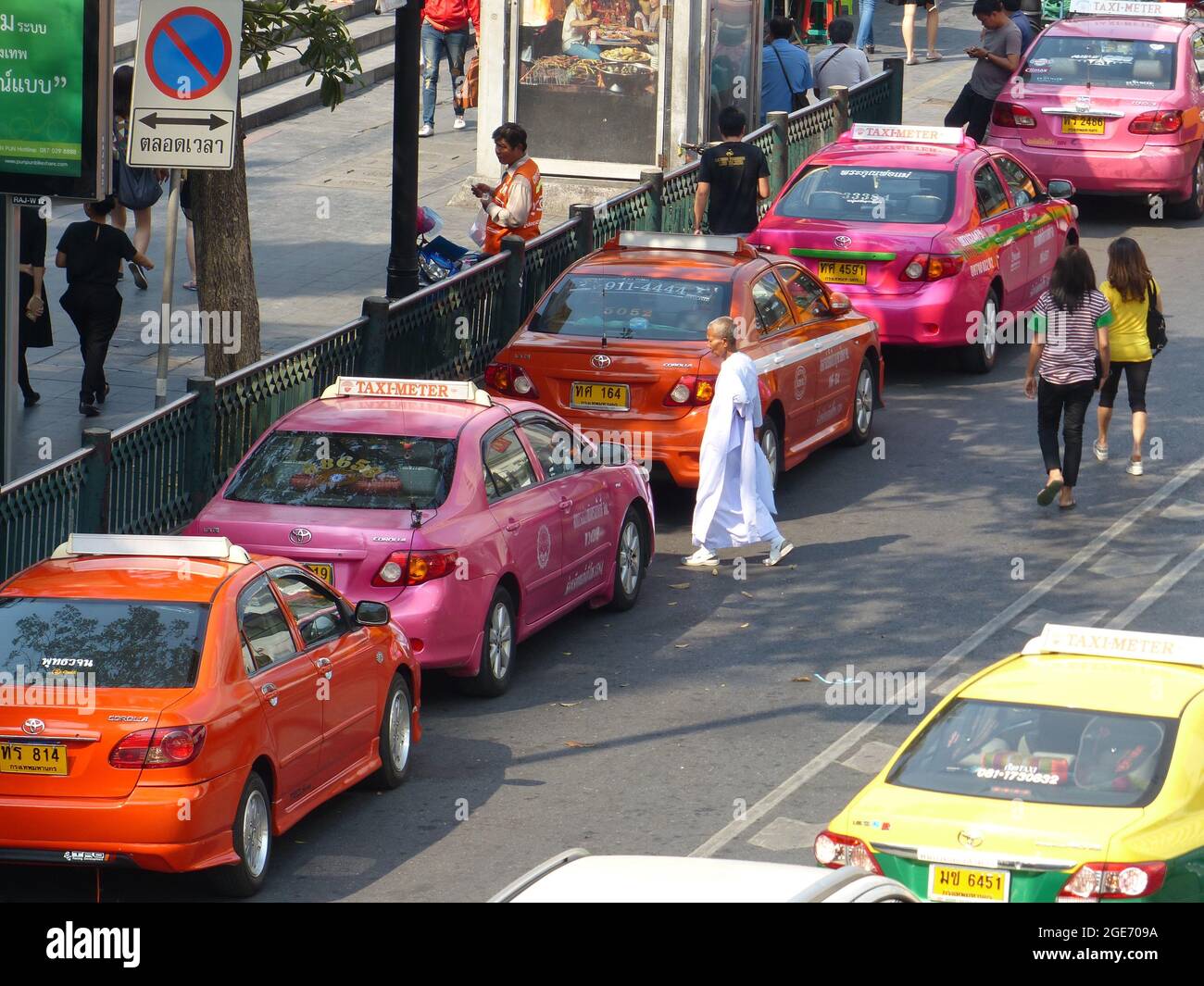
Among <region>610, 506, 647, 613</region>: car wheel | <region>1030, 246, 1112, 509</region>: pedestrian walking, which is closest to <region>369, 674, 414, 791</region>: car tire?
<region>610, 506, 647, 613</region>: car wheel

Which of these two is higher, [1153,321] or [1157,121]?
[1157,121]

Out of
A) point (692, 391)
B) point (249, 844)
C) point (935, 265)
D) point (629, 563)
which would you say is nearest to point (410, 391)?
point (629, 563)

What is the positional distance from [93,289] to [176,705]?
26.0 feet

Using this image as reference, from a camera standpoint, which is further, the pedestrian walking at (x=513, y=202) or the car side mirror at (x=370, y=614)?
the pedestrian walking at (x=513, y=202)

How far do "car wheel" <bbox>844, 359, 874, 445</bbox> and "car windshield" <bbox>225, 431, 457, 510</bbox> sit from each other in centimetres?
556

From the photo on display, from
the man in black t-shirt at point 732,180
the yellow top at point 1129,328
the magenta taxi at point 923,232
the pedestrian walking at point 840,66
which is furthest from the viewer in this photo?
the pedestrian walking at point 840,66

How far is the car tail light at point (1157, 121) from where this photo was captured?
2235 centimetres

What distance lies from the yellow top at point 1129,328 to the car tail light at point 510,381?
4336 mm

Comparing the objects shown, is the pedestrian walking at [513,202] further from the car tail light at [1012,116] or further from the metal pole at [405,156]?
the car tail light at [1012,116]

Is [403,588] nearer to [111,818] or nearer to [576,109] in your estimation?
[111,818]

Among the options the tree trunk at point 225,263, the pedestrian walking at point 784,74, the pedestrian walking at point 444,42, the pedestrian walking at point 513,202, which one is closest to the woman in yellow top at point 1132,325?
the pedestrian walking at point 513,202

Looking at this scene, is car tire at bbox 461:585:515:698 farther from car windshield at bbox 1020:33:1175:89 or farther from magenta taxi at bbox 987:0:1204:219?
car windshield at bbox 1020:33:1175:89

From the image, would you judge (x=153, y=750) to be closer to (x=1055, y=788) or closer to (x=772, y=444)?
(x=1055, y=788)

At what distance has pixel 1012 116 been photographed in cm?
2281
